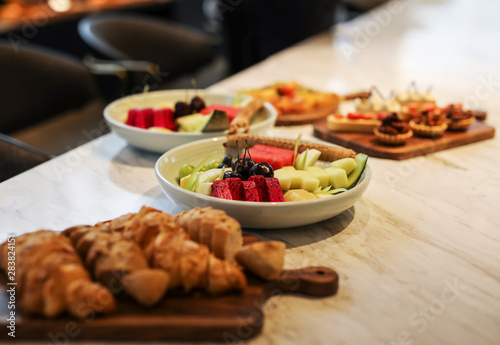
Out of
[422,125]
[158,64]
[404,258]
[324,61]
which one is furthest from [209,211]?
[158,64]

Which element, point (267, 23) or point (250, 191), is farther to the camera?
point (267, 23)

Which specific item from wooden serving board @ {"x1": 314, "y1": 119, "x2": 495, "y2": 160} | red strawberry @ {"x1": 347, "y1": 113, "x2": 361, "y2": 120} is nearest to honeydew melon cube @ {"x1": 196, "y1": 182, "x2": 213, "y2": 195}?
wooden serving board @ {"x1": 314, "y1": 119, "x2": 495, "y2": 160}

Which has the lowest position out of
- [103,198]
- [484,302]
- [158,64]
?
[158,64]

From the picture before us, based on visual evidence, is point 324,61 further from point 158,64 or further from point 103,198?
point 103,198

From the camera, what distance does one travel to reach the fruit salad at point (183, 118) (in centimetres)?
148

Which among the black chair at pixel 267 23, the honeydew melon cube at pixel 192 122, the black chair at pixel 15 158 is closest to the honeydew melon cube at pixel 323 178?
the honeydew melon cube at pixel 192 122

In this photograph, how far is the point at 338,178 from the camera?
1.16 m

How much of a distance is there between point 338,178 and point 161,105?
0.77 m

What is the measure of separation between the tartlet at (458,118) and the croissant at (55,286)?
126cm

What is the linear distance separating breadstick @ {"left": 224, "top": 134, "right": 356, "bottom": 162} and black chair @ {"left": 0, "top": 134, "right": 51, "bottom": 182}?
0.56 metres

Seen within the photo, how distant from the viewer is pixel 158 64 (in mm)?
3410

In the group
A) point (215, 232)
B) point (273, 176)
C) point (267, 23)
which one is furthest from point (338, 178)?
point (267, 23)

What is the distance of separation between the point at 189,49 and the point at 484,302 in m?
2.96

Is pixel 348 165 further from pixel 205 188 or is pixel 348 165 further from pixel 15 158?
pixel 15 158
